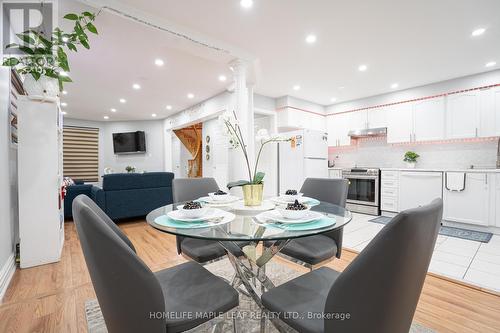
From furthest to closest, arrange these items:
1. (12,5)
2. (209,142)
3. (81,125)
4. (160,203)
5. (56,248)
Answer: (81,125), (209,142), (160,203), (56,248), (12,5)

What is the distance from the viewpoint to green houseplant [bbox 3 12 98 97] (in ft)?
6.44

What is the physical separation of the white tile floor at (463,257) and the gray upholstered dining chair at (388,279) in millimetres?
2063

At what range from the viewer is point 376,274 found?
1.98 feet

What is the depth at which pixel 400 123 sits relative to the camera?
4562 mm

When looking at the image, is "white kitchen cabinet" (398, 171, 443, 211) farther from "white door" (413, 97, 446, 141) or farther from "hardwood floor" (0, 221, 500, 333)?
"hardwood floor" (0, 221, 500, 333)

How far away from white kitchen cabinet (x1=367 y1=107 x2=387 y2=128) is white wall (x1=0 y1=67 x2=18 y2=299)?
579cm

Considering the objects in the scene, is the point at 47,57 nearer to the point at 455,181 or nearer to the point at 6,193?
the point at 6,193

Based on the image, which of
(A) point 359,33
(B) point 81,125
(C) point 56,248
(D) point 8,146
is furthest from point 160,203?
(B) point 81,125

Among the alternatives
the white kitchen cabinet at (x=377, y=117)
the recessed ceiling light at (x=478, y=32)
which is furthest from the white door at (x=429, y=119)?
the recessed ceiling light at (x=478, y=32)

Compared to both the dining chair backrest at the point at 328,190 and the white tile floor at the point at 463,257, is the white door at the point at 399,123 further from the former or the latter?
the dining chair backrest at the point at 328,190

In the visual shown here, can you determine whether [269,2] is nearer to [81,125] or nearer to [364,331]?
[364,331]

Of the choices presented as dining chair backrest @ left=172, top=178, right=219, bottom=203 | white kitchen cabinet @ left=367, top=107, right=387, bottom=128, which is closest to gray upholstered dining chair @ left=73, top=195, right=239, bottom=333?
dining chair backrest @ left=172, top=178, right=219, bottom=203

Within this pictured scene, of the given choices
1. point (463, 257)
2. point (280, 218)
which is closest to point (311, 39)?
point (280, 218)

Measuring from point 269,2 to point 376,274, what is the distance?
2.50m
